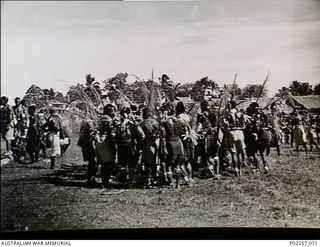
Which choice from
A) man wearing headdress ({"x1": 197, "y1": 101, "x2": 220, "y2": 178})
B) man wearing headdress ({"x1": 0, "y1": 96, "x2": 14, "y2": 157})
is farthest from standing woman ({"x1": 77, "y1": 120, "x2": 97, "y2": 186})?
man wearing headdress ({"x1": 197, "y1": 101, "x2": 220, "y2": 178})

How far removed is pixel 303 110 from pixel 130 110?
1088 mm

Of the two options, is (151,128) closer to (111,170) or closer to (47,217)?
(111,170)

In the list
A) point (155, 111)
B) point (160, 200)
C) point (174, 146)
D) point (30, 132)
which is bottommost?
point (160, 200)

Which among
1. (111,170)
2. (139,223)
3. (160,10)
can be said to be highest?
(160,10)

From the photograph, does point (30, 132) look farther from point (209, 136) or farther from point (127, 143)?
point (209, 136)

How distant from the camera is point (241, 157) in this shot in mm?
3256

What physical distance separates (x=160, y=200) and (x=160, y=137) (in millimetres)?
394

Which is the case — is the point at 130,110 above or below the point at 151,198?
above

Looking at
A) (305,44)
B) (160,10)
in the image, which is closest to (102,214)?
(160,10)

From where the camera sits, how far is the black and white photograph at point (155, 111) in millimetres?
3195

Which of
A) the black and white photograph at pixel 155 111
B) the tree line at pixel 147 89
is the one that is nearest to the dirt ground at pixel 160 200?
the black and white photograph at pixel 155 111

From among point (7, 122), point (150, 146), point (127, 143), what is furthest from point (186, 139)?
point (7, 122)

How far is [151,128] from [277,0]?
1121 millimetres

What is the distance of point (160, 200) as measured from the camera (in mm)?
3230
